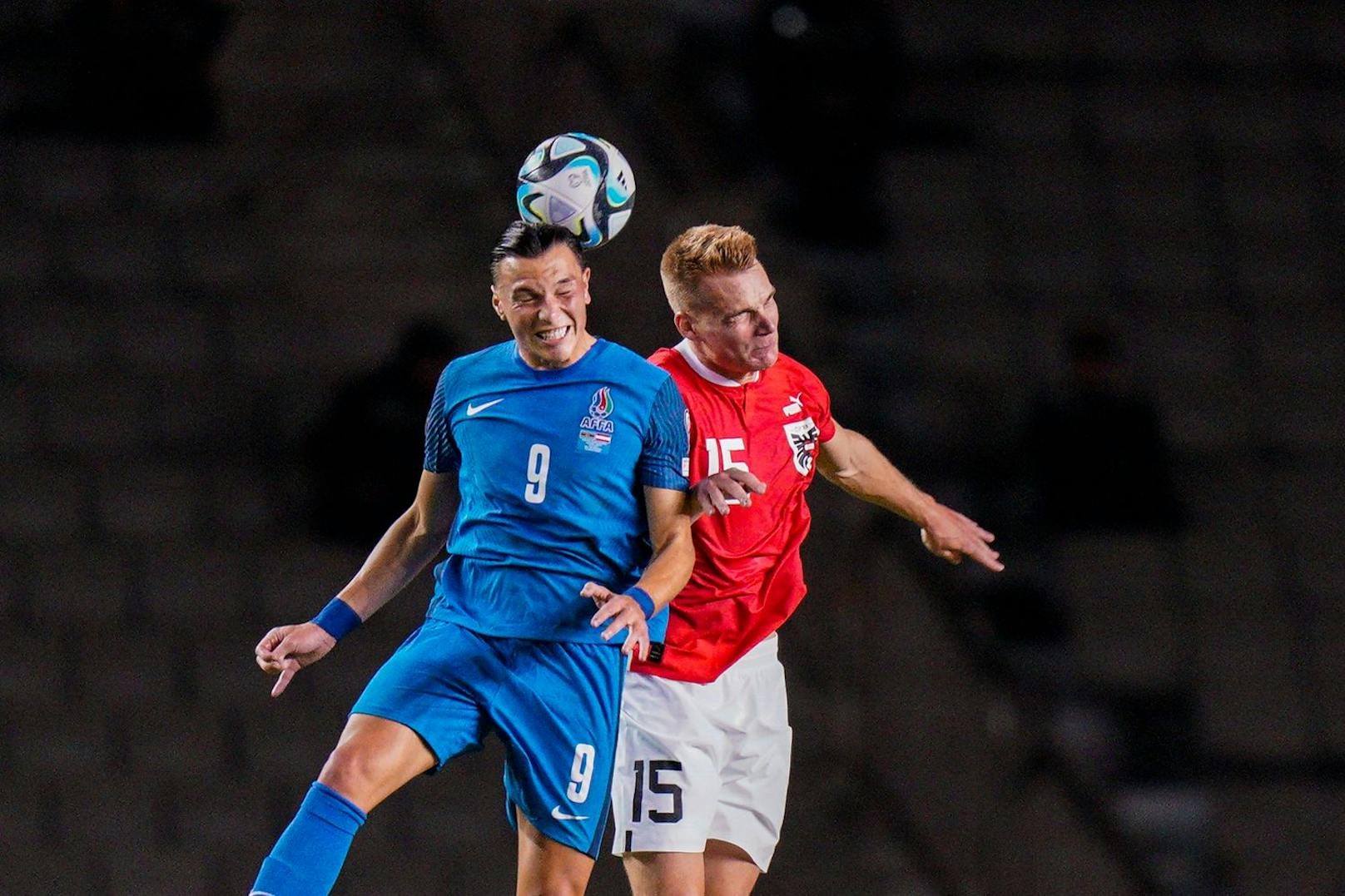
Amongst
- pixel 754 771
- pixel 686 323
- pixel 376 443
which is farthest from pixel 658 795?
pixel 376 443

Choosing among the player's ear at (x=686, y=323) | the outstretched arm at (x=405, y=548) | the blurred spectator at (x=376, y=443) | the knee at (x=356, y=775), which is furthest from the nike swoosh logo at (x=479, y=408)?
the blurred spectator at (x=376, y=443)

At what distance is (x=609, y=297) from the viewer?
4488 millimetres

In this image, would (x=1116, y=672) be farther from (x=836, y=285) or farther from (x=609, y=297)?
(x=609, y=297)

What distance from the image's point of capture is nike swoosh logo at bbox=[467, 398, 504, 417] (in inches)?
96.9

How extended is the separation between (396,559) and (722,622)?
615 mm

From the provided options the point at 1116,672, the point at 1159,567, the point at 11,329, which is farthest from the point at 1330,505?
the point at 11,329

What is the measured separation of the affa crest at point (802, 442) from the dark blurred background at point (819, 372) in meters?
1.61

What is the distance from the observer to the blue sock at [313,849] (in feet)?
7.04

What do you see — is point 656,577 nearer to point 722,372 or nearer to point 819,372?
point 722,372

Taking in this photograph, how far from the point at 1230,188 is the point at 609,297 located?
7.28ft

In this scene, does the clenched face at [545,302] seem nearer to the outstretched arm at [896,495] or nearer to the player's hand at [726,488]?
the player's hand at [726,488]

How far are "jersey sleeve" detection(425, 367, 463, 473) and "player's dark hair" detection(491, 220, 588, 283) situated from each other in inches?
9.3

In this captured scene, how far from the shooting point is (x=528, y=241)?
2.44 metres

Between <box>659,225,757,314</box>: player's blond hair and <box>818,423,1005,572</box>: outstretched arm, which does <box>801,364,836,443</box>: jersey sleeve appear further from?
<box>659,225,757,314</box>: player's blond hair
